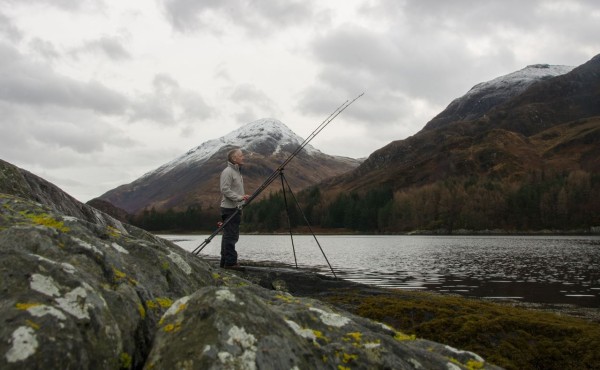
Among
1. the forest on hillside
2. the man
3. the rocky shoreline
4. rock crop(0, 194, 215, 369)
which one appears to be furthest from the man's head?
the forest on hillside

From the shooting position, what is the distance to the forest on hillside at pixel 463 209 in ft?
425

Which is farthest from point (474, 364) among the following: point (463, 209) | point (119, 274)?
point (463, 209)

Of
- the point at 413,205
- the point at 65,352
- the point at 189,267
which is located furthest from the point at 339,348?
the point at 413,205

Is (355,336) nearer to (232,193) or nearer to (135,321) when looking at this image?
(135,321)

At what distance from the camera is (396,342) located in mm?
5043

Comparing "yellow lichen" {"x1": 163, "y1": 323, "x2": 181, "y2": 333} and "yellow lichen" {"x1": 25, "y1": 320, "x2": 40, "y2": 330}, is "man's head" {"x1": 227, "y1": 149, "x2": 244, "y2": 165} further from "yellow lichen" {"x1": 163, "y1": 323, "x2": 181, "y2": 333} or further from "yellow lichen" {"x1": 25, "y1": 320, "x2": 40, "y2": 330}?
"yellow lichen" {"x1": 25, "y1": 320, "x2": 40, "y2": 330}

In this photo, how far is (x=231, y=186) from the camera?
13977 millimetres

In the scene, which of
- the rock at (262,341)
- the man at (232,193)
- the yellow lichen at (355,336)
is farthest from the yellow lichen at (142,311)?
the man at (232,193)

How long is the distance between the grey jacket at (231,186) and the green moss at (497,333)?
181 inches

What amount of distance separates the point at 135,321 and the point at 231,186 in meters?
9.86

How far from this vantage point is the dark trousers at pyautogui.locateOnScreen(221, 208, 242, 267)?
46.4 ft

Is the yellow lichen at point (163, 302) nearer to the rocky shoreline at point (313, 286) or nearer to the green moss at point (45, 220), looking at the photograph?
the green moss at point (45, 220)

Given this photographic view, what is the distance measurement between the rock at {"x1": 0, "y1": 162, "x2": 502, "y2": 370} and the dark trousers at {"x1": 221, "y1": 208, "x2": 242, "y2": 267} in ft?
26.5

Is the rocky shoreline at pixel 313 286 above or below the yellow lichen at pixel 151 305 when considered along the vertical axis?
below
